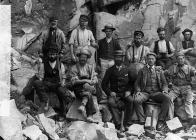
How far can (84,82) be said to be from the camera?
11.7 metres

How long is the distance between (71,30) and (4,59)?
103 inches

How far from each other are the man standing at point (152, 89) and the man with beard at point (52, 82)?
1.55 m

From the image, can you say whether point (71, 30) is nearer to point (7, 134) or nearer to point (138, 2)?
point (138, 2)

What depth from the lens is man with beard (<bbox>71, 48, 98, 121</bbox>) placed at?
38.1 feet

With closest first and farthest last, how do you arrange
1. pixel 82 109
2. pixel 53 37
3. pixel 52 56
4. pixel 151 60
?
pixel 82 109 → pixel 151 60 → pixel 52 56 → pixel 53 37

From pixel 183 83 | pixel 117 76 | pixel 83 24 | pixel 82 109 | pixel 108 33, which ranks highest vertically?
pixel 83 24

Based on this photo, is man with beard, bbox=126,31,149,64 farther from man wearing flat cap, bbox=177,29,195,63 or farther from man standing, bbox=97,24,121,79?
man wearing flat cap, bbox=177,29,195,63

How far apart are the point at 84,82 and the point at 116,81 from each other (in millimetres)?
840

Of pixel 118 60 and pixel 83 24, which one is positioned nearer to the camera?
pixel 118 60

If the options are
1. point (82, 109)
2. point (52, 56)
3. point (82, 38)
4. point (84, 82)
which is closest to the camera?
Answer: point (82, 109)

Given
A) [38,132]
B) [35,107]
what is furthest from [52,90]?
[38,132]

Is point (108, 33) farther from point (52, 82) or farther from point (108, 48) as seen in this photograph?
point (52, 82)

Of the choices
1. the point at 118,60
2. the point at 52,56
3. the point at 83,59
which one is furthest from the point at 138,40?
the point at 52,56

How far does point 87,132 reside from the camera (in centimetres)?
1142
